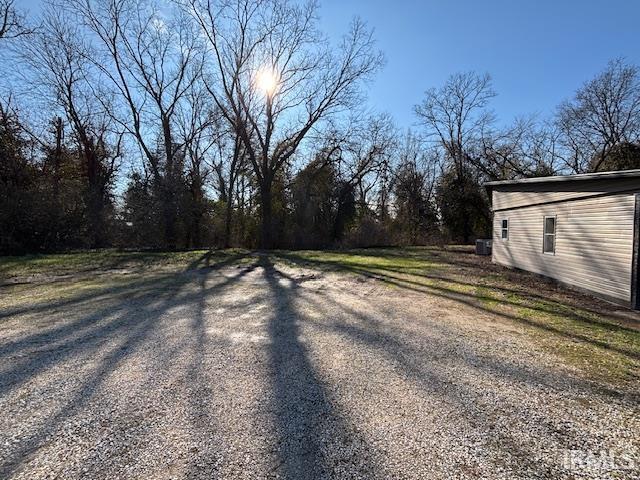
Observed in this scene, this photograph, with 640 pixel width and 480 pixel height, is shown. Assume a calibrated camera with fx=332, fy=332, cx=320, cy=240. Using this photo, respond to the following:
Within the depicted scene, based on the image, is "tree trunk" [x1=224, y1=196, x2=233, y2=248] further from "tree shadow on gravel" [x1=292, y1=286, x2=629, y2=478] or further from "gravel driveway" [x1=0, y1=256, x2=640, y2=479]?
"tree shadow on gravel" [x1=292, y1=286, x2=629, y2=478]

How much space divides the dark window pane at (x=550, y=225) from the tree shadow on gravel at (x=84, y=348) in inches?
349

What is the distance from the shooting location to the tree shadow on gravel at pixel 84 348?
2.20m

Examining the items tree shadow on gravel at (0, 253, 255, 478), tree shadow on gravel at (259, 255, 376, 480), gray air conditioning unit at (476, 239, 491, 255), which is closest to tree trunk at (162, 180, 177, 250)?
tree shadow on gravel at (0, 253, 255, 478)

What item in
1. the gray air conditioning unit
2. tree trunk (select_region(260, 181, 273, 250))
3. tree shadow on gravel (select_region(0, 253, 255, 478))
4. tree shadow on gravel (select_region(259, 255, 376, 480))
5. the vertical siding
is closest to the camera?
tree shadow on gravel (select_region(259, 255, 376, 480))

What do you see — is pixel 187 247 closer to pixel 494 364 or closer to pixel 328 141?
pixel 328 141

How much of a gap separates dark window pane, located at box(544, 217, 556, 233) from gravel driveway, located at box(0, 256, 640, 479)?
18.2 feet

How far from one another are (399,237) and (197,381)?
20.8 metres

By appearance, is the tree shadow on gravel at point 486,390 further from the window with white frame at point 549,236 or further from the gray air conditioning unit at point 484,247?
the gray air conditioning unit at point 484,247

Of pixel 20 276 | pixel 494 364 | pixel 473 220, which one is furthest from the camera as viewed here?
pixel 473 220

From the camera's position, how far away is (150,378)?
2965mm

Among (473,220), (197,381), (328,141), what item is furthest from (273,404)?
(473,220)

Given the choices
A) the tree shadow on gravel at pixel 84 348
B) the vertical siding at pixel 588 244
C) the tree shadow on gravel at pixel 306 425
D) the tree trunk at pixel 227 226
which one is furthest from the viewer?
the tree trunk at pixel 227 226

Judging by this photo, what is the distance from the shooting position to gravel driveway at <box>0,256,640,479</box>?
1.91m

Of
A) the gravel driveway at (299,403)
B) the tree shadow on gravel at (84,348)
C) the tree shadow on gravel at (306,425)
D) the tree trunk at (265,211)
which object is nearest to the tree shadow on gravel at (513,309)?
the gravel driveway at (299,403)
